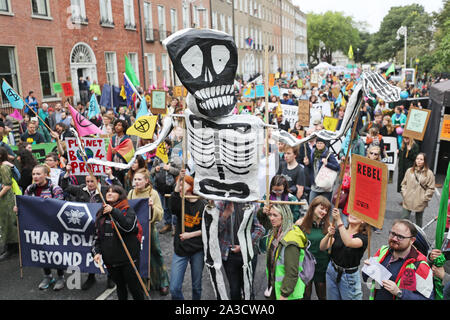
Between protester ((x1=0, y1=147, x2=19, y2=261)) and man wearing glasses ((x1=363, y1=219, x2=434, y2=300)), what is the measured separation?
17.2 feet

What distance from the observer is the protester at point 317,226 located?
3.89m

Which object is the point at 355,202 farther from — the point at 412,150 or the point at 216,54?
the point at 412,150

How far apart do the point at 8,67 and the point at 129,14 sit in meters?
9.02

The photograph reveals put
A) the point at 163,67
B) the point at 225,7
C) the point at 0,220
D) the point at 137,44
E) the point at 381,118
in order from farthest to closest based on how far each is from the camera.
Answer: the point at 225,7
the point at 163,67
the point at 137,44
the point at 381,118
the point at 0,220

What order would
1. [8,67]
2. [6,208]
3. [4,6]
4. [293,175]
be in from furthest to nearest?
[8,67]
[4,6]
[6,208]
[293,175]

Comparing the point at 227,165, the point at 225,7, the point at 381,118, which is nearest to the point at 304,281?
the point at 227,165

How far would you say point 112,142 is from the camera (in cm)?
732

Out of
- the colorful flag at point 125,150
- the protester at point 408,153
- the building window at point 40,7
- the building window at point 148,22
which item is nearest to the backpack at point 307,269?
the colorful flag at point 125,150

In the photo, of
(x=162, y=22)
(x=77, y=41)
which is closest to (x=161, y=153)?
(x=77, y=41)

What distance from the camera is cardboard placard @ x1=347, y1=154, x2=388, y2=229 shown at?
10.8 ft

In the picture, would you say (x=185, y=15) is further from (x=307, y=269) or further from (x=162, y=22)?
(x=307, y=269)

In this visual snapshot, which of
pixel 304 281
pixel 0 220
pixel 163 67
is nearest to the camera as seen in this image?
pixel 304 281

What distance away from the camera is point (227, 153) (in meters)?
3.76

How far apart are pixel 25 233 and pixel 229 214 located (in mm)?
2986
